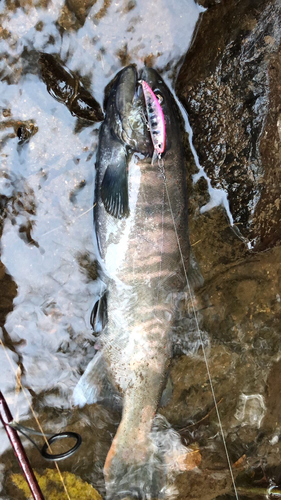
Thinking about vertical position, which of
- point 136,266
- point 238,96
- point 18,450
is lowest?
point 18,450

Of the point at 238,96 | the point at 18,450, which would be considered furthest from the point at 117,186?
the point at 18,450

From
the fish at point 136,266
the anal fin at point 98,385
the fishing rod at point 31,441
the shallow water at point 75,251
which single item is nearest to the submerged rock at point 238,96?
the shallow water at point 75,251

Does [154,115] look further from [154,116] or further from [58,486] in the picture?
[58,486]

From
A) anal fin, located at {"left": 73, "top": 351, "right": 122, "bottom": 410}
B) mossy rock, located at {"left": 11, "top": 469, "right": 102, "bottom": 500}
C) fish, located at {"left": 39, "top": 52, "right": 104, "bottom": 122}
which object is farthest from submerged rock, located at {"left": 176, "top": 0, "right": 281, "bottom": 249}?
mossy rock, located at {"left": 11, "top": 469, "right": 102, "bottom": 500}

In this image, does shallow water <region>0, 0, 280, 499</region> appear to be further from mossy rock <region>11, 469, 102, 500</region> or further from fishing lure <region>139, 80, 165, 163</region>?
fishing lure <region>139, 80, 165, 163</region>

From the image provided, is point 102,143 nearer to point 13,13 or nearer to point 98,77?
point 98,77

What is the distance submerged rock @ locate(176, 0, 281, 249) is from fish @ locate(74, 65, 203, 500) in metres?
0.30

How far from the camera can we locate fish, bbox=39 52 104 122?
295 cm

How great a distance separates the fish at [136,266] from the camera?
281 centimetres

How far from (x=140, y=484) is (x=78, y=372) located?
1098mm

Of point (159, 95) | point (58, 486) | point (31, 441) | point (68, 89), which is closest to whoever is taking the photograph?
point (159, 95)

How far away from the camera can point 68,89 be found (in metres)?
2.98

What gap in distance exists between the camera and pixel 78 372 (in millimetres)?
3240

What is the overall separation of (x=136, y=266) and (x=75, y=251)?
1.95ft
